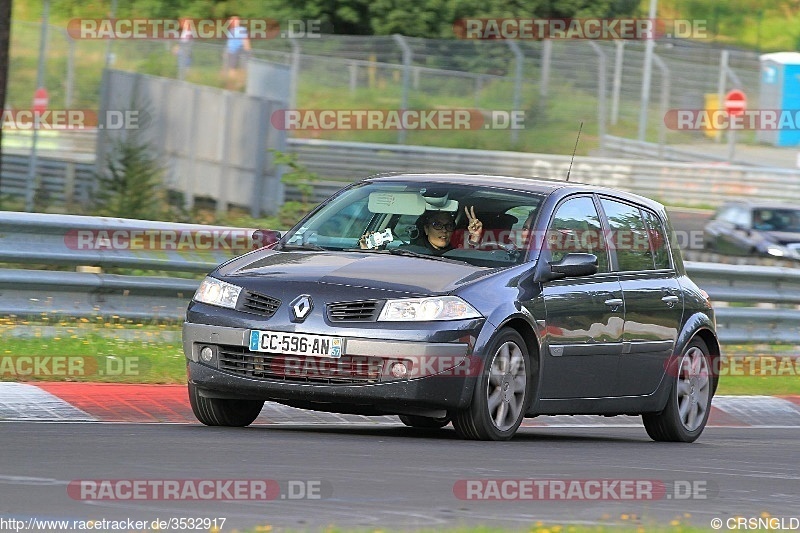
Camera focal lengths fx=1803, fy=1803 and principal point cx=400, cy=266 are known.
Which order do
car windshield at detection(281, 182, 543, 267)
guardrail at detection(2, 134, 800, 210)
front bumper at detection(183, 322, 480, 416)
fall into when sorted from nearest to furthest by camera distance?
front bumper at detection(183, 322, 480, 416)
car windshield at detection(281, 182, 543, 267)
guardrail at detection(2, 134, 800, 210)

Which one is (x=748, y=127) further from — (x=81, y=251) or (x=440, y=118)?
(x=81, y=251)

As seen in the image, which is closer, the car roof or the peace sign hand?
the peace sign hand

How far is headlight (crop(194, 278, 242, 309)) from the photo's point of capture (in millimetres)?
9633

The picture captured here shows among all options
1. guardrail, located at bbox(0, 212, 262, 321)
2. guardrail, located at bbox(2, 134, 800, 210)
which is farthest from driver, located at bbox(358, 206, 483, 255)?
guardrail, located at bbox(2, 134, 800, 210)

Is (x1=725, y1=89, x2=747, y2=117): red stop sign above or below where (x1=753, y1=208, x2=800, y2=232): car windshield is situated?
above

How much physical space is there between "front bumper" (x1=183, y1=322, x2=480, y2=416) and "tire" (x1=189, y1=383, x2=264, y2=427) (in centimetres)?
50

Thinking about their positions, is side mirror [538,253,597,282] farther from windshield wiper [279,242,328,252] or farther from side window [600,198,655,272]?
windshield wiper [279,242,328,252]

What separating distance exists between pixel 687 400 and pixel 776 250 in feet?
69.4

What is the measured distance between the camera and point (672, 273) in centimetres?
1182

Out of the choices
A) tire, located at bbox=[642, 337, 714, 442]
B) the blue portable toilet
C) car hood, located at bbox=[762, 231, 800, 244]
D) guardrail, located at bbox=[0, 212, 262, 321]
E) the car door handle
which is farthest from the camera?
the blue portable toilet

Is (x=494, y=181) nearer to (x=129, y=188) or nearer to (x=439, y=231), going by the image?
(x=439, y=231)

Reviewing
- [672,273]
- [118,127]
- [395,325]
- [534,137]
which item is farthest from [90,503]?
[534,137]

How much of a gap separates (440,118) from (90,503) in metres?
28.6

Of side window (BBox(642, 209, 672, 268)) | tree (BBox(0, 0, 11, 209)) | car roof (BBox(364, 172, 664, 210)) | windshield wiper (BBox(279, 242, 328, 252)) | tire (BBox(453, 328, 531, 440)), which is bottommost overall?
tire (BBox(453, 328, 531, 440))
